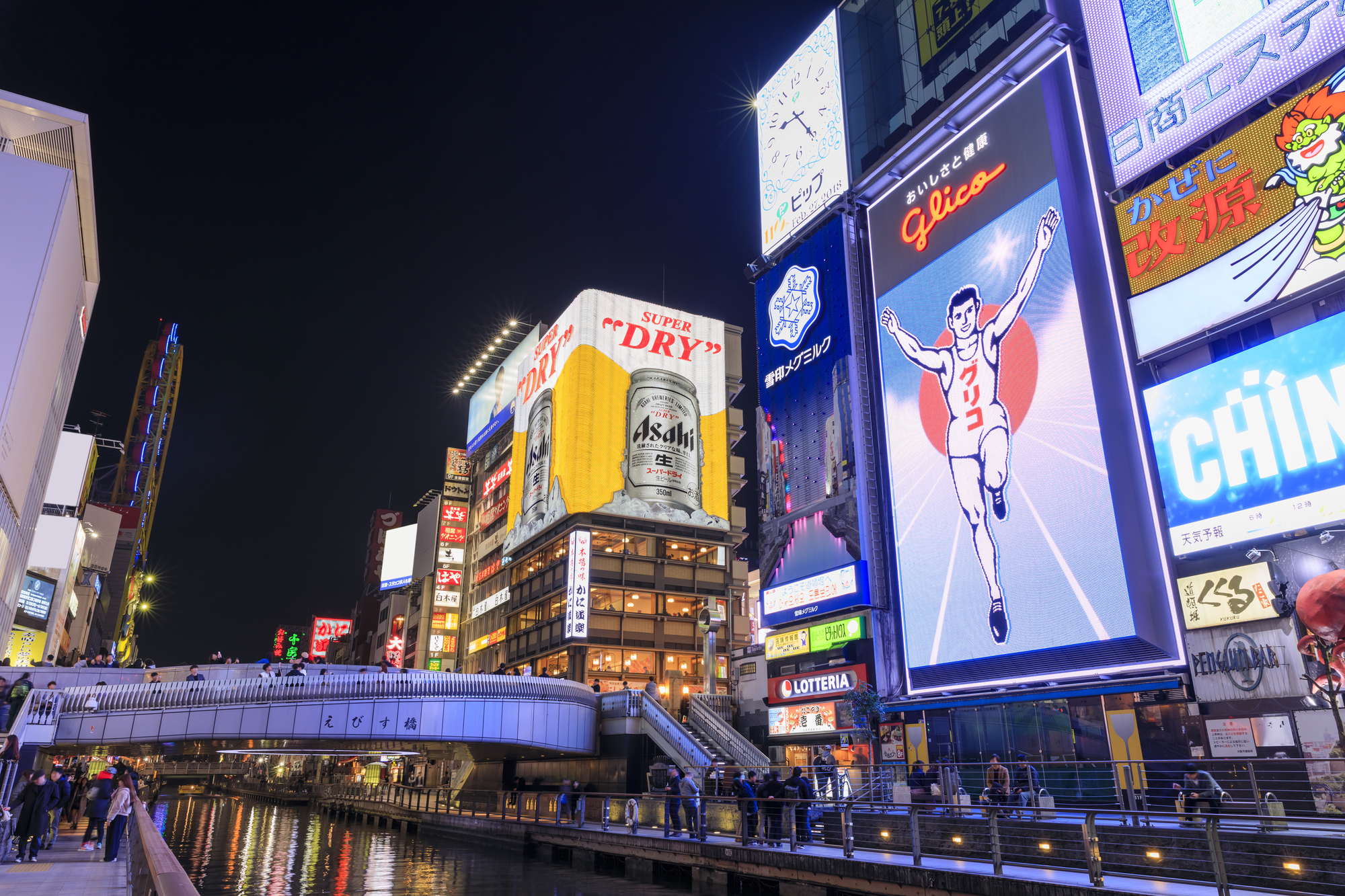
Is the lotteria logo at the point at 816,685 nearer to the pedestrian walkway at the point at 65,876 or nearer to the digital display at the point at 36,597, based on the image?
the pedestrian walkway at the point at 65,876

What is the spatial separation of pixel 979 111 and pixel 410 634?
88.7m

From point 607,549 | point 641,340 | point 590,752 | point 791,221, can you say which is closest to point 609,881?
point 590,752

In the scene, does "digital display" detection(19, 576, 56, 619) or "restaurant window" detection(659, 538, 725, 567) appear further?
"restaurant window" detection(659, 538, 725, 567)

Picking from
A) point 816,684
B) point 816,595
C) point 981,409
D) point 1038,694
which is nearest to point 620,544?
point 816,595

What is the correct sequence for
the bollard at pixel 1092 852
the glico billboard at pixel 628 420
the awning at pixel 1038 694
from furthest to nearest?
the glico billboard at pixel 628 420 < the awning at pixel 1038 694 < the bollard at pixel 1092 852

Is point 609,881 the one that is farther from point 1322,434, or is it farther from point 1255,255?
point 1255,255

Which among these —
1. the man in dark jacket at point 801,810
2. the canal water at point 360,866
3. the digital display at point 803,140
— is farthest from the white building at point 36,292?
the man in dark jacket at point 801,810

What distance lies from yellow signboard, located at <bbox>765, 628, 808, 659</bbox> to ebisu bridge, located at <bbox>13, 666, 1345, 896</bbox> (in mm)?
4291

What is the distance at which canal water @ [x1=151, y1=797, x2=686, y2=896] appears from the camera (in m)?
18.7

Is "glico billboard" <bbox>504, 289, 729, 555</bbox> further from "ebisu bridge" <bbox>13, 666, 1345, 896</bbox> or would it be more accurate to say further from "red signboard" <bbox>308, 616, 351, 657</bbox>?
"red signboard" <bbox>308, 616, 351, 657</bbox>

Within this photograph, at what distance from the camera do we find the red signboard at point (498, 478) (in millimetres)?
84562

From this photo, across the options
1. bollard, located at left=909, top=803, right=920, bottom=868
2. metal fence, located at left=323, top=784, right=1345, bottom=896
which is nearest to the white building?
metal fence, located at left=323, top=784, right=1345, bottom=896

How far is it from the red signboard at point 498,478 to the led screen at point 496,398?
4.90 m

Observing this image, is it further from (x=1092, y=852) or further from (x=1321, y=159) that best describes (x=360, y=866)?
(x=1321, y=159)
